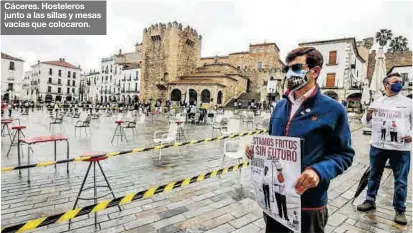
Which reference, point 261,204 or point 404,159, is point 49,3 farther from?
point 404,159

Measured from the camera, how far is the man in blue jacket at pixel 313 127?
160cm

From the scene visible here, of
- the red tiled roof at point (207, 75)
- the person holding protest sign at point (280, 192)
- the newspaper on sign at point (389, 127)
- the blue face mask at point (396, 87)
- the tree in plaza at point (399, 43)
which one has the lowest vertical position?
the person holding protest sign at point (280, 192)

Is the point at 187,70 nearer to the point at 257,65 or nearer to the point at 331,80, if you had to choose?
the point at 257,65

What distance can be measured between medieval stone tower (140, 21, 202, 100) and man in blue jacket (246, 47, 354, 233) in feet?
130

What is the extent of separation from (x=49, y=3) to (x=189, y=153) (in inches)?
194

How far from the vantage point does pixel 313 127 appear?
1.58 m

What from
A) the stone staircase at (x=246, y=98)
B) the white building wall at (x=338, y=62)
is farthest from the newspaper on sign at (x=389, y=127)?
the stone staircase at (x=246, y=98)

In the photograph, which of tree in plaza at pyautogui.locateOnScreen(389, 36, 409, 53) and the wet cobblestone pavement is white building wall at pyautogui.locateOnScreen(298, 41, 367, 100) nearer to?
tree in plaza at pyautogui.locateOnScreen(389, 36, 409, 53)

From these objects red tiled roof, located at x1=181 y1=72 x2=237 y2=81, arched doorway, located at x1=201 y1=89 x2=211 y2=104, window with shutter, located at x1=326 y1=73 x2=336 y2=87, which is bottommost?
arched doorway, located at x1=201 y1=89 x2=211 y2=104

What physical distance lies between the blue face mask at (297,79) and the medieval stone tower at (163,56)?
1555 inches

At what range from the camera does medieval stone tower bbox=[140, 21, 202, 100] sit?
4022 cm
